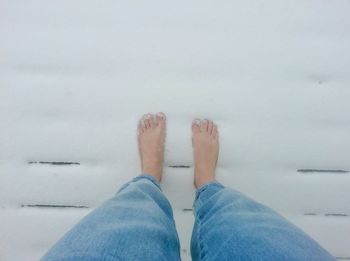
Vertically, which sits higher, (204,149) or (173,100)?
(173,100)

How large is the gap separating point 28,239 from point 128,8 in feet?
2.12

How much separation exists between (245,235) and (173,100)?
44cm

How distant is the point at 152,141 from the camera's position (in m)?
0.93

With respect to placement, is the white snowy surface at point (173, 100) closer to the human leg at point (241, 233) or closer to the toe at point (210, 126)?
the toe at point (210, 126)

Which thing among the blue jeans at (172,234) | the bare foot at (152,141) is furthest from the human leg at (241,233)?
the bare foot at (152,141)

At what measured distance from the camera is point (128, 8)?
35.6 inches

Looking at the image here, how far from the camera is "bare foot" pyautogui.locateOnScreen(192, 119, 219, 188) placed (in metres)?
0.91

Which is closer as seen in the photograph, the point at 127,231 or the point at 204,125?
the point at 127,231

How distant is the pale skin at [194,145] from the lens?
911mm

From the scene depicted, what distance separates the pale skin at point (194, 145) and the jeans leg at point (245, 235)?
0.16 meters

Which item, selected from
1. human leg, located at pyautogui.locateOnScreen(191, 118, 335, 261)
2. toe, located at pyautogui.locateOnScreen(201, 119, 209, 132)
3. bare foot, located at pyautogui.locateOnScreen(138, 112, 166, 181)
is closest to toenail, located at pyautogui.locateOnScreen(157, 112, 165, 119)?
bare foot, located at pyautogui.locateOnScreen(138, 112, 166, 181)

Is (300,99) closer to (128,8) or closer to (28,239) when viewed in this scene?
(128,8)

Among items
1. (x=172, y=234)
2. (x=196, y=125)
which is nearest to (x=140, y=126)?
(x=196, y=125)

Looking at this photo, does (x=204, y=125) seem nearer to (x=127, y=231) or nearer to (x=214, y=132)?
(x=214, y=132)
